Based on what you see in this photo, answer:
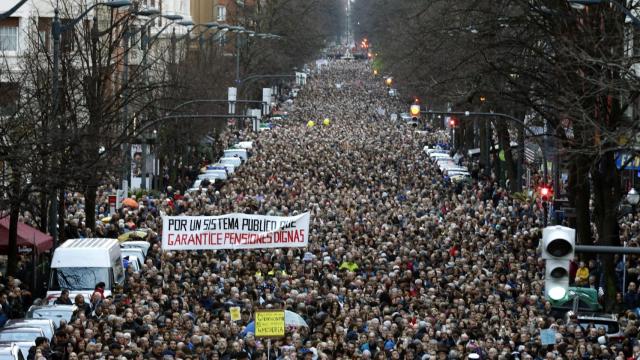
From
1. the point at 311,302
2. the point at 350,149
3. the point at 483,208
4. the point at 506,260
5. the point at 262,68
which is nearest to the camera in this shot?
the point at 311,302

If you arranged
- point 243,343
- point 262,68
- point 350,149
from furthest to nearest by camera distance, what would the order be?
point 262,68 → point 350,149 → point 243,343

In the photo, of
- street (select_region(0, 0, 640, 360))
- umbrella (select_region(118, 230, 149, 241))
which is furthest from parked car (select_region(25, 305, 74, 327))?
umbrella (select_region(118, 230, 149, 241))

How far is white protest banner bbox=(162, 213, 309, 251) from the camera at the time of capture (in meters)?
31.1

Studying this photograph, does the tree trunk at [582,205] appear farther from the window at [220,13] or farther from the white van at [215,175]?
the window at [220,13]

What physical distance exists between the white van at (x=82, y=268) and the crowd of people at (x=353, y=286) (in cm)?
54

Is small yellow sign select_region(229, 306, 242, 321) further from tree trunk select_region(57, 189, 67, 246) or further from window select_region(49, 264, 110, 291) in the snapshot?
tree trunk select_region(57, 189, 67, 246)

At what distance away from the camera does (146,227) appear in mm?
39562

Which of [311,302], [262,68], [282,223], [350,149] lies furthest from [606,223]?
[262,68]

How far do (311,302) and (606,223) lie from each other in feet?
32.9

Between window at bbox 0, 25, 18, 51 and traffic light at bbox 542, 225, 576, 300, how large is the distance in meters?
48.7

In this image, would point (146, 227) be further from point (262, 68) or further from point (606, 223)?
point (262, 68)

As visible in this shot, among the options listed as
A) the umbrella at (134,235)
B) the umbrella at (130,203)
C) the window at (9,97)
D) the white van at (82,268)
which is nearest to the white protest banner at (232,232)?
the white van at (82,268)

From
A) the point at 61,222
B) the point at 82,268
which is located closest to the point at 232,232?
the point at 82,268

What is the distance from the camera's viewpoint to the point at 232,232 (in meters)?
31.4
